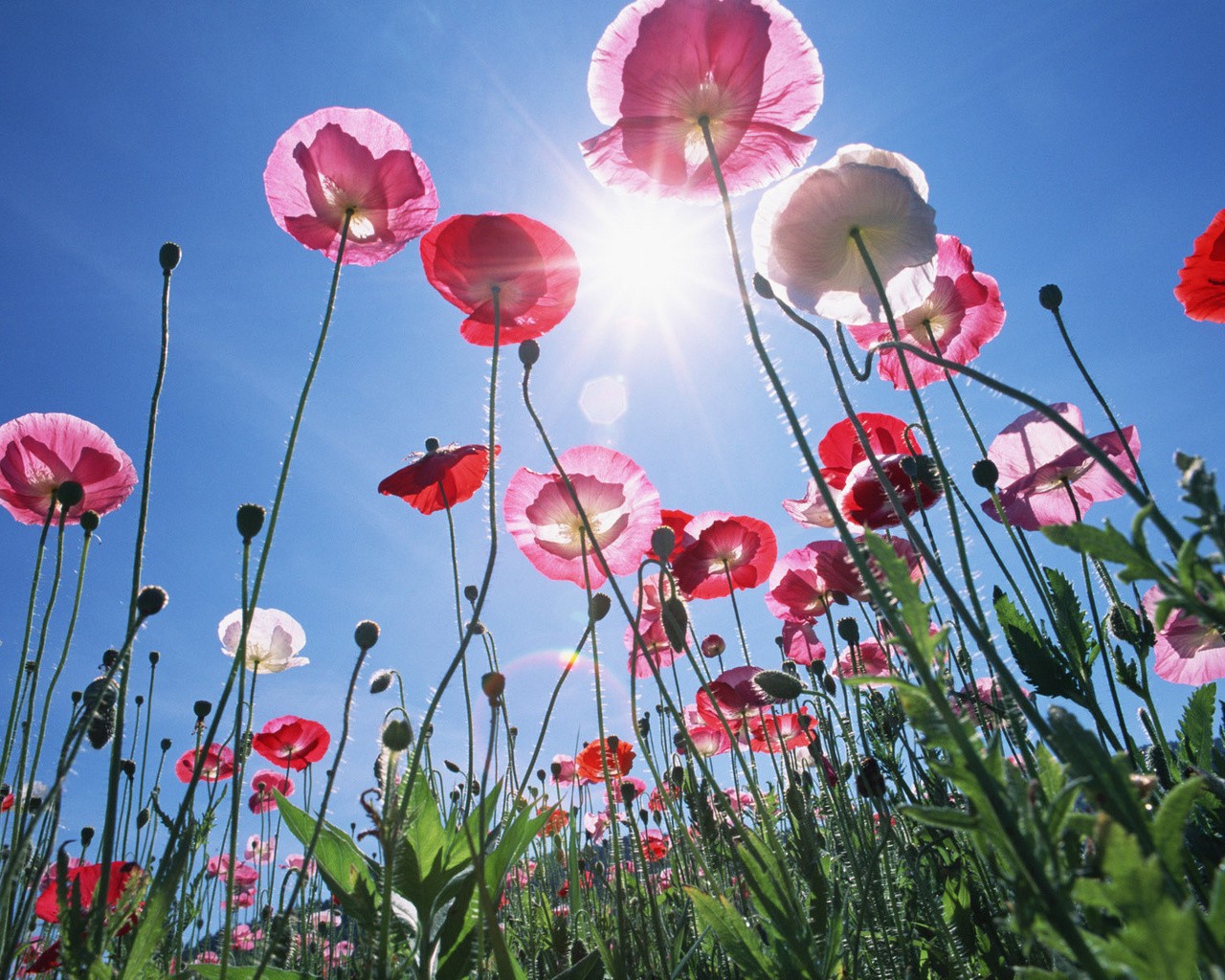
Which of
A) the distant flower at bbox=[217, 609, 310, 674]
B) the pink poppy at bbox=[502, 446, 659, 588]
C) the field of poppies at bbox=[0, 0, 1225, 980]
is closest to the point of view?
the field of poppies at bbox=[0, 0, 1225, 980]

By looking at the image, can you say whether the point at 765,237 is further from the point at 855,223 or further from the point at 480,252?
the point at 480,252

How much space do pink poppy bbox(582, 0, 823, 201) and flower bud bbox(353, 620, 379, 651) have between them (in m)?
1.18

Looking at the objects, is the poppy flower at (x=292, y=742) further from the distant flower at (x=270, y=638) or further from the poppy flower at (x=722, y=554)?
the poppy flower at (x=722, y=554)

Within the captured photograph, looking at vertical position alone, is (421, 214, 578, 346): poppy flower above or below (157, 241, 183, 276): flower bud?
above

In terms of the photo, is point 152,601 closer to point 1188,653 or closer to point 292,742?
point 1188,653

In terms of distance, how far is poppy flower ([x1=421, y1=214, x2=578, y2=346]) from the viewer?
82.6 inches

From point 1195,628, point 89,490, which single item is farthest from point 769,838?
point 89,490

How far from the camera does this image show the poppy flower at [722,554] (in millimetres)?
2807

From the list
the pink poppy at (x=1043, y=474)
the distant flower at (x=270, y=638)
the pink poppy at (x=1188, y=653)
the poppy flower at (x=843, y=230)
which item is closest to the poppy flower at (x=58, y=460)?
the distant flower at (x=270, y=638)

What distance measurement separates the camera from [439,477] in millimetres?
2193

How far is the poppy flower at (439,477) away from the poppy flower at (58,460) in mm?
857

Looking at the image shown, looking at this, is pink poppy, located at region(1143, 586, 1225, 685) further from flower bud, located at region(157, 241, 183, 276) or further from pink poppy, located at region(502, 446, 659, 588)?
flower bud, located at region(157, 241, 183, 276)

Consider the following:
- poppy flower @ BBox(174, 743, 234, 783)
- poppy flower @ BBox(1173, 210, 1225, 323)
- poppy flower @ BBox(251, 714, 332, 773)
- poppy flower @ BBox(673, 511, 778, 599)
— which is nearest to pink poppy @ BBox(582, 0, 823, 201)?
poppy flower @ BBox(673, 511, 778, 599)

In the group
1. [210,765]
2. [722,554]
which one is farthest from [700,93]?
[210,765]
